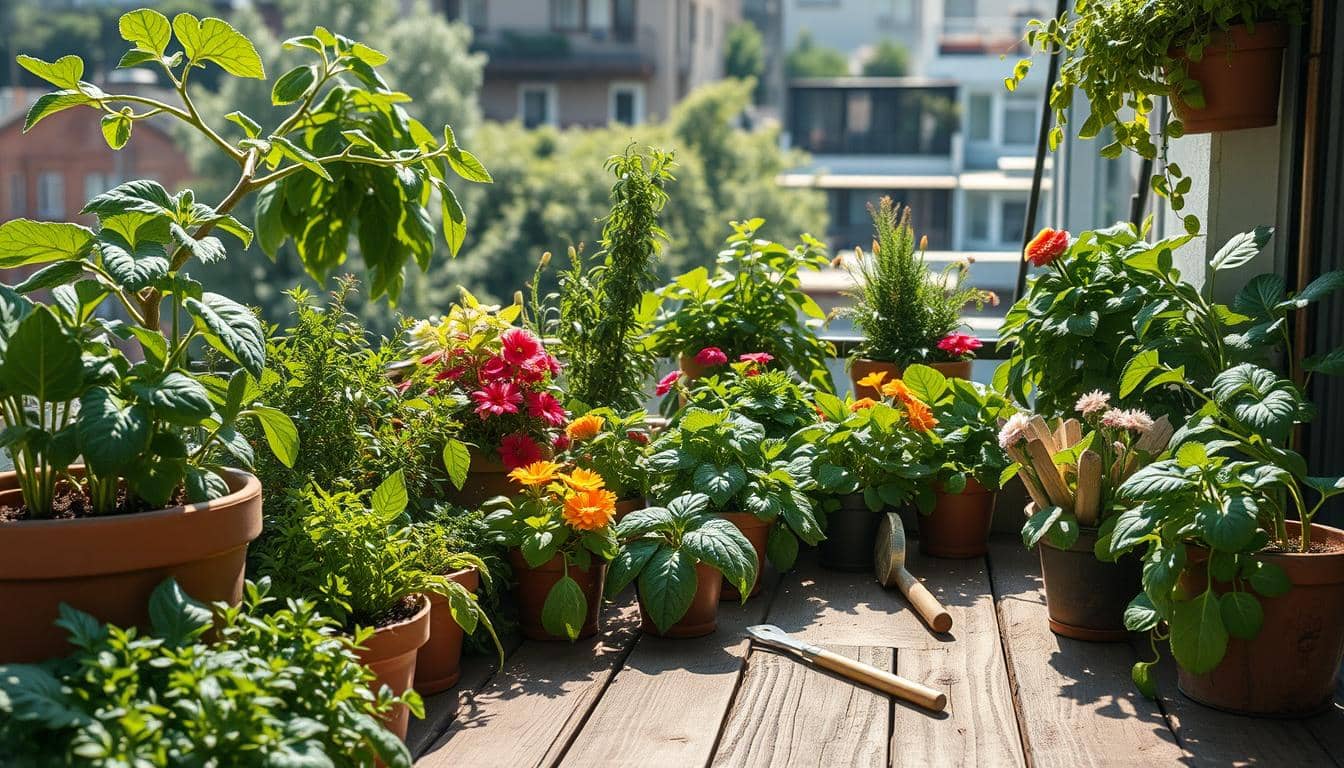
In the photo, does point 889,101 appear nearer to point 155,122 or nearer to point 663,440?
point 155,122

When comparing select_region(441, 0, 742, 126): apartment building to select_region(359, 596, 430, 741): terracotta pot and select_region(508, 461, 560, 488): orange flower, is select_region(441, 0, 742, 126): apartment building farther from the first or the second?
select_region(359, 596, 430, 741): terracotta pot

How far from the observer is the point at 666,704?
2.06 meters

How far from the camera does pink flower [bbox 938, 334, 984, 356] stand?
3221mm

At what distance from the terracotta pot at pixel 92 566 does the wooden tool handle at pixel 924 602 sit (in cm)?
137

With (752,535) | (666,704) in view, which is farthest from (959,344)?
(666,704)

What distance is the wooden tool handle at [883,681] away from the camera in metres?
2.02

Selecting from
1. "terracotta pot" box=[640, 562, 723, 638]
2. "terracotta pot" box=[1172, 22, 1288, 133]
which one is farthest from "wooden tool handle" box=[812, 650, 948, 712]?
"terracotta pot" box=[1172, 22, 1288, 133]

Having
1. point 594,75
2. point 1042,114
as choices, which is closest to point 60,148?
point 594,75

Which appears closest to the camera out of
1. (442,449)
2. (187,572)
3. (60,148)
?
(187,572)

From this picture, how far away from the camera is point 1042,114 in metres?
3.78

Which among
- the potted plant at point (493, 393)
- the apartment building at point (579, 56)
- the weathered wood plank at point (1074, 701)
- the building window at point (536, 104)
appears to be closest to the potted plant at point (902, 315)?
the weathered wood plank at point (1074, 701)

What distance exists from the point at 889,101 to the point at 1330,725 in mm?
33172

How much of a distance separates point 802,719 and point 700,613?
1.38 feet

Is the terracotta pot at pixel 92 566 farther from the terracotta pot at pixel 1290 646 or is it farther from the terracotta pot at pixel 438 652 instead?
the terracotta pot at pixel 1290 646
